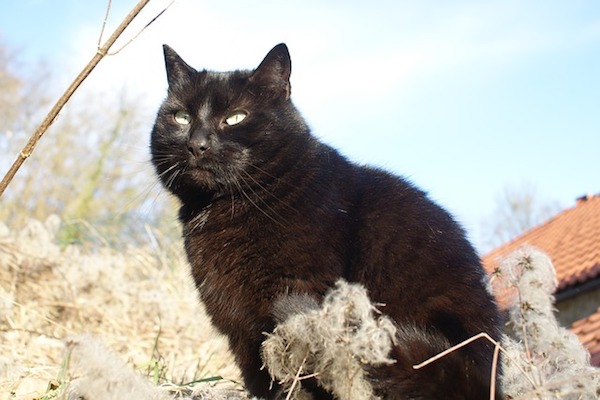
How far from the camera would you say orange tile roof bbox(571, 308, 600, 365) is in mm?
9211

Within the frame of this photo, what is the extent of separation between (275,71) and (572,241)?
13066mm

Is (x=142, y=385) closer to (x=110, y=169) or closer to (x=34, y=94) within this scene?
(x=110, y=169)

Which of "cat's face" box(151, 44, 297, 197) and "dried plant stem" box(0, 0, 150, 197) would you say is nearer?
"dried plant stem" box(0, 0, 150, 197)

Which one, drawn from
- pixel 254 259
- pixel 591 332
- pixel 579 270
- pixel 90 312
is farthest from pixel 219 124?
pixel 579 270

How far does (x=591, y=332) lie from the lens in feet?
33.7

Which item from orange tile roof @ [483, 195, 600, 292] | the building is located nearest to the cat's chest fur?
the building

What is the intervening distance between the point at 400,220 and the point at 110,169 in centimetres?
1031

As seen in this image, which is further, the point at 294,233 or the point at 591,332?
the point at 591,332

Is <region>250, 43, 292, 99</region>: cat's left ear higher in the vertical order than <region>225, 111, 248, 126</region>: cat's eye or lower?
higher

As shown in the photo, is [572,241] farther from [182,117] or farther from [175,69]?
[182,117]

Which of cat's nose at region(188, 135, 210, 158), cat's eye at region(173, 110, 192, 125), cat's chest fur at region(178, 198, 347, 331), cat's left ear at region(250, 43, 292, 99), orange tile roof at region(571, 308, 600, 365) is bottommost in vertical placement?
orange tile roof at region(571, 308, 600, 365)

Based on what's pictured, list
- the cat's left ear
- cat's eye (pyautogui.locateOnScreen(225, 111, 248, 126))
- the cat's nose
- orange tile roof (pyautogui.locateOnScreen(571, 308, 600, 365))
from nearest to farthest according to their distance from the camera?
1. the cat's nose
2. cat's eye (pyautogui.locateOnScreen(225, 111, 248, 126))
3. the cat's left ear
4. orange tile roof (pyautogui.locateOnScreen(571, 308, 600, 365))

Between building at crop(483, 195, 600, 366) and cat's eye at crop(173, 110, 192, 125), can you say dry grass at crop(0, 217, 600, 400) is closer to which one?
cat's eye at crop(173, 110, 192, 125)

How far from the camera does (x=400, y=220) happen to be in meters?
2.44
